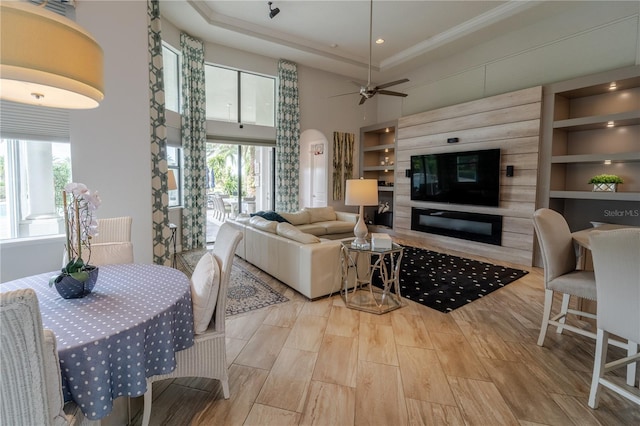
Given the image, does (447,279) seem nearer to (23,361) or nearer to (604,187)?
(604,187)

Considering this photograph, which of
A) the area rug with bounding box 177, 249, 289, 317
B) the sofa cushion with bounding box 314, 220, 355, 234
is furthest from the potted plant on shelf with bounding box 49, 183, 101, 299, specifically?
the sofa cushion with bounding box 314, 220, 355, 234

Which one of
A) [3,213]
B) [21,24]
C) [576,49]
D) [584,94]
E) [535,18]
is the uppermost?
[535,18]

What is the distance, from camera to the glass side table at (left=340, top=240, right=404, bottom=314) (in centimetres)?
319

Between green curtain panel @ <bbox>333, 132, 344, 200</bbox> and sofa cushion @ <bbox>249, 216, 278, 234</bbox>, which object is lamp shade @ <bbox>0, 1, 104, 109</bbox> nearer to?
sofa cushion @ <bbox>249, 216, 278, 234</bbox>

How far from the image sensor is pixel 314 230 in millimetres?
5531

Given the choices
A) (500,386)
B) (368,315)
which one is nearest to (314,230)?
(368,315)

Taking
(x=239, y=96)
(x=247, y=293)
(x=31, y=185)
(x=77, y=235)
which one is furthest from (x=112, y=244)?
(x=239, y=96)

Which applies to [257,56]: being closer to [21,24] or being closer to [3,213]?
[3,213]

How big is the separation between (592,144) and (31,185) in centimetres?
713

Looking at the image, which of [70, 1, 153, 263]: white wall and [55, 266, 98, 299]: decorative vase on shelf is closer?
[55, 266, 98, 299]: decorative vase on shelf

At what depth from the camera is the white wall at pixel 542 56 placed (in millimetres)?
4188

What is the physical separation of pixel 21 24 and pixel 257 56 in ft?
20.6

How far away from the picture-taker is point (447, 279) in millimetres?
4168

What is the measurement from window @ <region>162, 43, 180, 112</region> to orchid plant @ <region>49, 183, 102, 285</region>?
15.1ft
